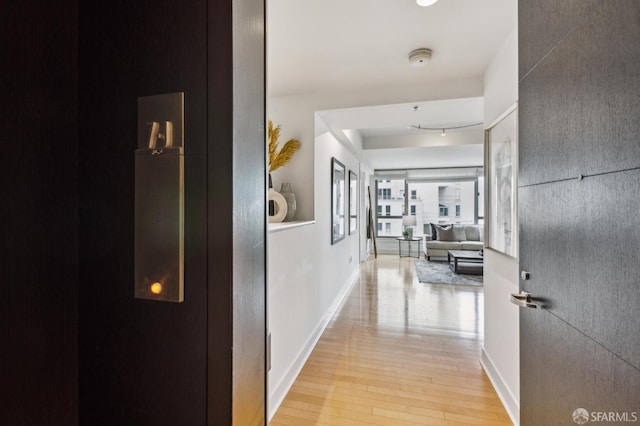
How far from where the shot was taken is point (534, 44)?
1.00 meters

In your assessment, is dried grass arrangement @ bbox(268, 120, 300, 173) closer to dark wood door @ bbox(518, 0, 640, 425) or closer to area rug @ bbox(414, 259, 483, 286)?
dark wood door @ bbox(518, 0, 640, 425)

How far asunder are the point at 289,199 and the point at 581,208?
87.4 inches

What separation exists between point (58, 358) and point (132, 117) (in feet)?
2.13

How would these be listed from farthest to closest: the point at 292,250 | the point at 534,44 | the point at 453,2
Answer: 1. the point at 292,250
2. the point at 453,2
3. the point at 534,44

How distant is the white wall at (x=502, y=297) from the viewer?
5.85 feet

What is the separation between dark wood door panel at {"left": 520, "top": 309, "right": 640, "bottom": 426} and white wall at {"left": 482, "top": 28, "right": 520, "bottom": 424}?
0.83m

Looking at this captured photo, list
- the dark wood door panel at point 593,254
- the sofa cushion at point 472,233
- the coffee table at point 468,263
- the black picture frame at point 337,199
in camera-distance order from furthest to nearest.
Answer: the sofa cushion at point 472,233, the coffee table at point 468,263, the black picture frame at point 337,199, the dark wood door panel at point 593,254

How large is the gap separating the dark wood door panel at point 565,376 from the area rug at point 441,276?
427cm

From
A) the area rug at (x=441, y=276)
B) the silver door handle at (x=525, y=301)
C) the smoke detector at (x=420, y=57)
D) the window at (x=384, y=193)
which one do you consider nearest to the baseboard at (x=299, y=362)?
the silver door handle at (x=525, y=301)

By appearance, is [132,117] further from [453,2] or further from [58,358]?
[453,2]

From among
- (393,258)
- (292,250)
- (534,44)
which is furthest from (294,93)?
(393,258)

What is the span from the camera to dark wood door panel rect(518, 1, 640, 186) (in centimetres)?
61

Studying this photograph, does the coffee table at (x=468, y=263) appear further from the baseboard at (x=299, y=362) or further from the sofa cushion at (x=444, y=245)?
the baseboard at (x=299, y=362)

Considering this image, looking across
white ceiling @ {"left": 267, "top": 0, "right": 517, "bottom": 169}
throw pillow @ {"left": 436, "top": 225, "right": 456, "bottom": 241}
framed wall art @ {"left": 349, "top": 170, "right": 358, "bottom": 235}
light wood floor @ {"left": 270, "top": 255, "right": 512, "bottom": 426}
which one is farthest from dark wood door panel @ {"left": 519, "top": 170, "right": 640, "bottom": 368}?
throw pillow @ {"left": 436, "top": 225, "right": 456, "bottom": 241}
